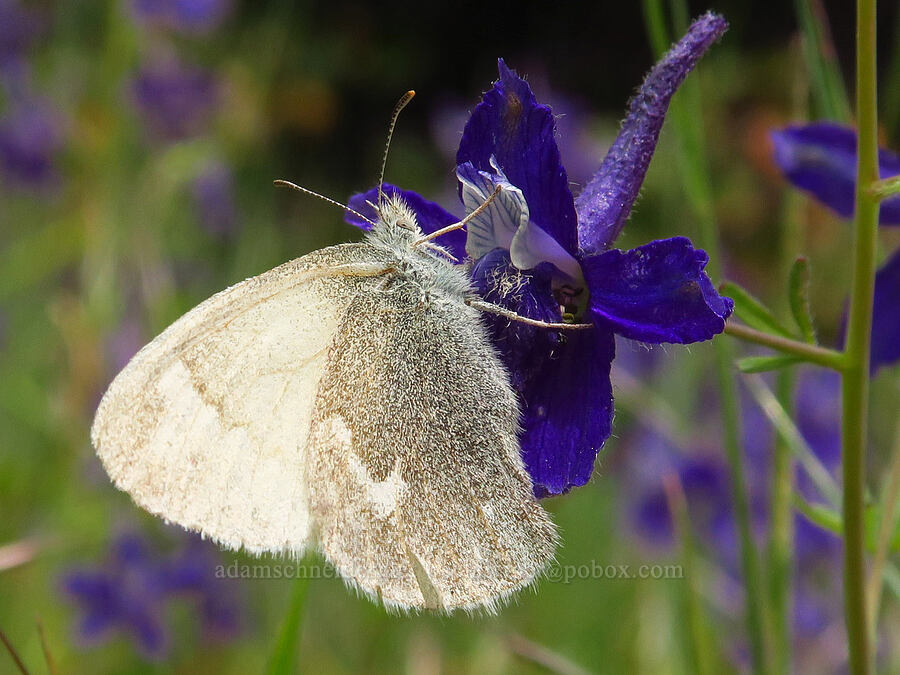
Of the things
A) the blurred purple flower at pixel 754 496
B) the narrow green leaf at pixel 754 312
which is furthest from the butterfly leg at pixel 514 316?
the blurred purple flower at pixel 754 496

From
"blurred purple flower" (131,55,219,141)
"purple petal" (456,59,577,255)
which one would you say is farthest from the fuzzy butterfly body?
"blurred purple flower" (131,55,219,141)

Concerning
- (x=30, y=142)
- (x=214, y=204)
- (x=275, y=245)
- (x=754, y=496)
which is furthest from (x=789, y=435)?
(x=214, y=204)

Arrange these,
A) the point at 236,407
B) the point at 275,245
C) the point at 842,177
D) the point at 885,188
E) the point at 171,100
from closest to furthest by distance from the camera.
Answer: the point at 885,188 < the point at 236,407 < the point at 842,177 < the point at 275,245 < the point at 171,100

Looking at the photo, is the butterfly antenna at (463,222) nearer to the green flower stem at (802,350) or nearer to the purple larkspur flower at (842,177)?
the green flower stem at (802,350)

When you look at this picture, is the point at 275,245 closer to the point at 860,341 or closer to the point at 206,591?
A: the point at 206,591

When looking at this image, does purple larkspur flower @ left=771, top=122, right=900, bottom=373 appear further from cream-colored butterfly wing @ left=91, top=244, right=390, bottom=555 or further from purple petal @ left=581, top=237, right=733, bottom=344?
cream-colored butterfly wing @ left=91, top=244, right=390, bottom=555

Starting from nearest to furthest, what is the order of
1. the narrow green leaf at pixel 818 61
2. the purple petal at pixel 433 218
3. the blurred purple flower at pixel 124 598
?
the purple petal at pixel 433 218 → the narrow green leaf at pixel 818 61 → the blurred purple flower at pixel 124 598
